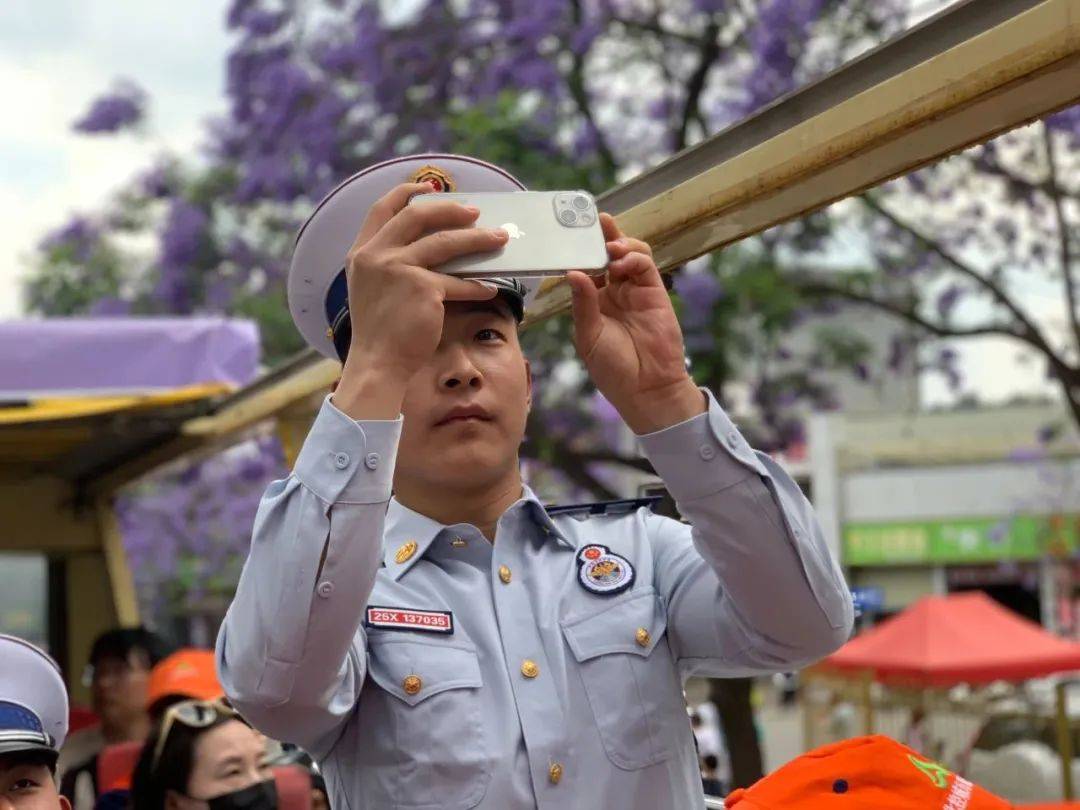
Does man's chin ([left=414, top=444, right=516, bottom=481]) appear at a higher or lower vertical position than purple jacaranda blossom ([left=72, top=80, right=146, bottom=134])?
lower

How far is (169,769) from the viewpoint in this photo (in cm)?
373

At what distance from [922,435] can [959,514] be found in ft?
6.66

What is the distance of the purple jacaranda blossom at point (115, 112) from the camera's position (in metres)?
14.2

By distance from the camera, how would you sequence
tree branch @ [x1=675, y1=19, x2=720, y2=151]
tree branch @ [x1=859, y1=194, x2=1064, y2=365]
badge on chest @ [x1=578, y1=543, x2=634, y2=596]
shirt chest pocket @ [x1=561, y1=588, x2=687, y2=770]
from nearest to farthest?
shirt chest pocket @ [x1=561, y1=588, x2=687, y2=770] < badge on chest @ [x1=578, y1=543, x2=634, y2=596] < tree branch @ [x1=859, y1=194, x2=1064, y2=365] < tree branch @ [x1=675, y1=19, x2=720, y2=151]

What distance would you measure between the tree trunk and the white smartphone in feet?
16.8

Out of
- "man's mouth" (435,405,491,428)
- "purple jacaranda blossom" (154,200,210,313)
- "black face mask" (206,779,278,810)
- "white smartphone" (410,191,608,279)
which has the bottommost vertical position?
"black face mask" (206,779,278,810)

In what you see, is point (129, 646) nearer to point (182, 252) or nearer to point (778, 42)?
point (778, 42)

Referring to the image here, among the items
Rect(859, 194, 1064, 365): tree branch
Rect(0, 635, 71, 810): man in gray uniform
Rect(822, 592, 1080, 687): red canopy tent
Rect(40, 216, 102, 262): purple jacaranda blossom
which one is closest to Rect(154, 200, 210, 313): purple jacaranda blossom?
Rect(40, 216, 102, 262): purple jacaranda blossom

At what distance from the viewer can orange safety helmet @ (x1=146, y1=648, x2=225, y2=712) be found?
4473mm

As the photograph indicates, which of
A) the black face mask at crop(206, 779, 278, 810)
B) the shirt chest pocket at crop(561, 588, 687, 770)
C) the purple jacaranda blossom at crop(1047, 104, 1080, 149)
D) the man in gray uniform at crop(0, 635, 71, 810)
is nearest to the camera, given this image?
the shirt chest pocket at crop(561, 588, 687, 770)

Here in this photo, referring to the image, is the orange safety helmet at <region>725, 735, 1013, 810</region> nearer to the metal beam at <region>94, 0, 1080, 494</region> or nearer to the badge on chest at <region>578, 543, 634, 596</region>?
the badge on chest at <region>578, 543, 634, 596</region>

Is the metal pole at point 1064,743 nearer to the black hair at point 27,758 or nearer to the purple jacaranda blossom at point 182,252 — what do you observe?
the black hair at point 27,758

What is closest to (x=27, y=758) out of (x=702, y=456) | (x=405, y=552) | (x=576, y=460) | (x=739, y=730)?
(x=405, y=552)

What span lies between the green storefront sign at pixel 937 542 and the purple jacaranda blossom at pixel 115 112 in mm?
19668
